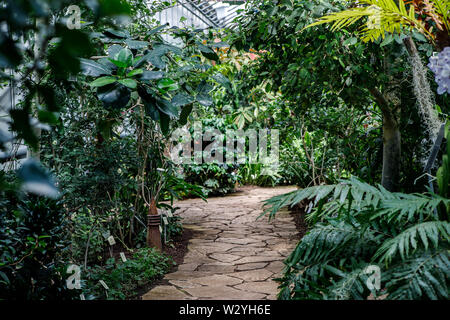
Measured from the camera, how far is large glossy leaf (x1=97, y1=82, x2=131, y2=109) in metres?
1.17

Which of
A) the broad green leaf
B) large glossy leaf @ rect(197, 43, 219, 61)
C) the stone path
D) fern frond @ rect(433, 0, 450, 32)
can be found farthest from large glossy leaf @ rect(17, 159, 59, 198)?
the stone path

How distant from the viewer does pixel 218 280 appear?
296 centimetres

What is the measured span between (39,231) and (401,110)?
2585 mm

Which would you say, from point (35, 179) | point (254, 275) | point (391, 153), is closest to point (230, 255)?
point (254, 275)

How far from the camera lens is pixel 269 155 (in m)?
7.79

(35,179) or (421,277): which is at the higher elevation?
(35,179)

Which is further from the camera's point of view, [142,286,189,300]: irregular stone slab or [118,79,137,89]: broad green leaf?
[142,286,189,300]: irregular stone slab

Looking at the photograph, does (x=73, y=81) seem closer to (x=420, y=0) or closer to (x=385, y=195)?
(x=385, y=195)

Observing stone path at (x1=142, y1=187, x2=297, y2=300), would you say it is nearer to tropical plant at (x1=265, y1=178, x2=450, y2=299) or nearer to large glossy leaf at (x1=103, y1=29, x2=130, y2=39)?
tropical plant at (x1=265, y1=178, x2=450, y2=299)

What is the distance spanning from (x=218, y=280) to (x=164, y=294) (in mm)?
492

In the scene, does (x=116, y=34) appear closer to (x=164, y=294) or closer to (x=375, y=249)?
(x=375, y=249)

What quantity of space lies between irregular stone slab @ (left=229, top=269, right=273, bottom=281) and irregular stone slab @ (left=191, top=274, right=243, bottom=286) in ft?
0.25

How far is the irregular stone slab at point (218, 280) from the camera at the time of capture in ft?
9.45
